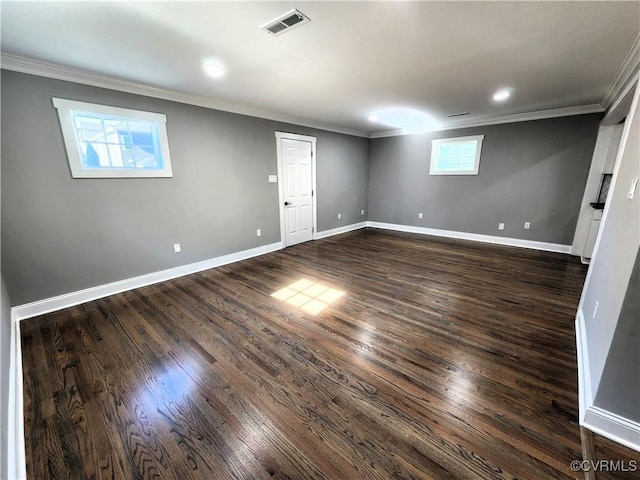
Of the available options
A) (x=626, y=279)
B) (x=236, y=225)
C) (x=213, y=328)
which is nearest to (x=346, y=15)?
(x=626, y=279)

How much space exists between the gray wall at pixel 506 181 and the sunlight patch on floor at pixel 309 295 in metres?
4.02

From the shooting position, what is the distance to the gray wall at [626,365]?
1.24m

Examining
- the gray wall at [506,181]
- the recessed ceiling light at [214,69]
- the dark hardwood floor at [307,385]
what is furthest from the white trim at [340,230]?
the recessed ceiling light at [214,69]

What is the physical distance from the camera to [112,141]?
2.93 m

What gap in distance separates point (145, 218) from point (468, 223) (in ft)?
19.8

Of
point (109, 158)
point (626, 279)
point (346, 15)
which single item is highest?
point (346, 15)

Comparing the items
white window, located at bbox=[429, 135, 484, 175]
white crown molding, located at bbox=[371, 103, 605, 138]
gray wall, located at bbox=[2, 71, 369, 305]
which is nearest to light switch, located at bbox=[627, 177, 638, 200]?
white crown molding, located at bbox=[371, 103, 605, 138]

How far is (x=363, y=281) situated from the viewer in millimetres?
3461

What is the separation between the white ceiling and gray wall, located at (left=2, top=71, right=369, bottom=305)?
0.35m

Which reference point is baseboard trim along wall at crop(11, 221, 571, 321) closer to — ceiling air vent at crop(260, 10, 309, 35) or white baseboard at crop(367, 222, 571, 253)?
white baseboard at crop(367, 222, 571, 253)

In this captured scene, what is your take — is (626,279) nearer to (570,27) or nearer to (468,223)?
(570,27)

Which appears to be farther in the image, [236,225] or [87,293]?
[236,225]

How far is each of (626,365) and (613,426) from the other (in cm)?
38

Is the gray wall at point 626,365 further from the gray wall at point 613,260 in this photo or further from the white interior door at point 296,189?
the white interior door at point 296,189
